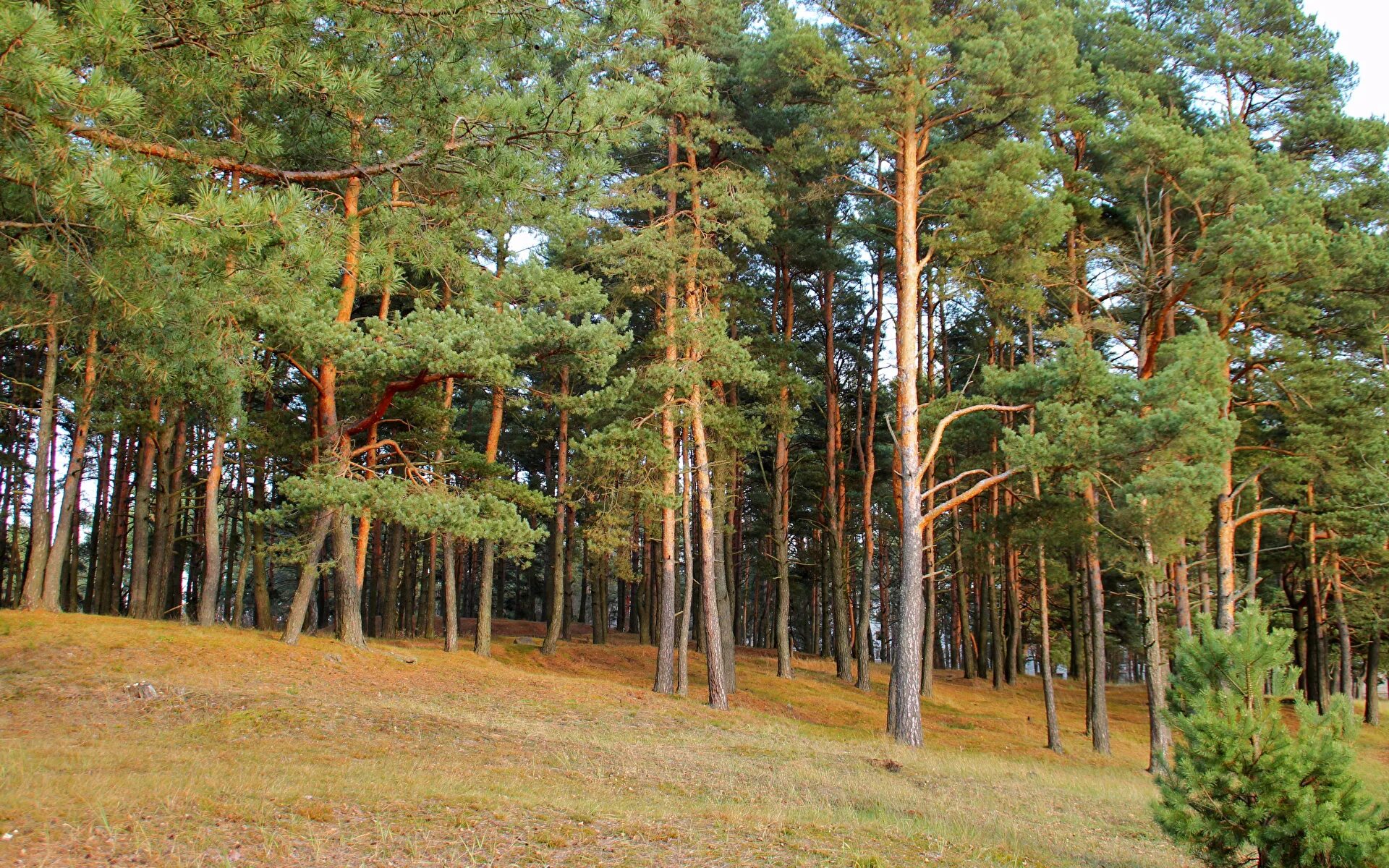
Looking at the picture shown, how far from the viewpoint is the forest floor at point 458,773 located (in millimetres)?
5836

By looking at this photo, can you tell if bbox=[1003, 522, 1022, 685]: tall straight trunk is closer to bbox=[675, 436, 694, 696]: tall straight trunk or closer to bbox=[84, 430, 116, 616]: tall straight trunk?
bbox=[675, 436, 694, 696]: tall straight trunk

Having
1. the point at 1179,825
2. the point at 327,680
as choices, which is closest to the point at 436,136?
the point at 1179,825

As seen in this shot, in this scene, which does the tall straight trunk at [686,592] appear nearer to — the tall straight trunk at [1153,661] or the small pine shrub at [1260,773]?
the tall straight trunk at [1153,661]

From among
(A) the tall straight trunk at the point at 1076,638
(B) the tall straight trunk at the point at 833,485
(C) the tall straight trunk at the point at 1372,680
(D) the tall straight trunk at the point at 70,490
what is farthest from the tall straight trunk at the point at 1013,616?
(D) the tall straight trunk at the point at 70,490

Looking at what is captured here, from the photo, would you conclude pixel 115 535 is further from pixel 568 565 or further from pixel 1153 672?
pixel 1153 672

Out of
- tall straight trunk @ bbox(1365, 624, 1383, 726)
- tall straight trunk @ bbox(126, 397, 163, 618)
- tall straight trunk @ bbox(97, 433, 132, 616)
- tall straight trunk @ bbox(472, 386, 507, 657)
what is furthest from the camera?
tall straight trunk @ bbox(1365, 624, 1383, 726)

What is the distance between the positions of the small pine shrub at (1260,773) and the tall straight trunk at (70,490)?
16.3 metres

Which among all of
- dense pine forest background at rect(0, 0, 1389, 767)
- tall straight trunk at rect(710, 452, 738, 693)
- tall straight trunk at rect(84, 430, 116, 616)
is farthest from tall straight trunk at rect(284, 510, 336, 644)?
tall straight trunk at rect(84, 430, 116, 616)

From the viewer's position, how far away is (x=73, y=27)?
5.88 meters

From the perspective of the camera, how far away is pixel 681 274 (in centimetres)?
1912

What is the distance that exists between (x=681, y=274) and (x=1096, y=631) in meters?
11.1

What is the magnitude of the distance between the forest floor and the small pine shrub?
1.25m

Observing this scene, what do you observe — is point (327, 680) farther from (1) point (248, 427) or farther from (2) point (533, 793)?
(2) point (533, 793)

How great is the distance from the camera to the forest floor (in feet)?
19.1
